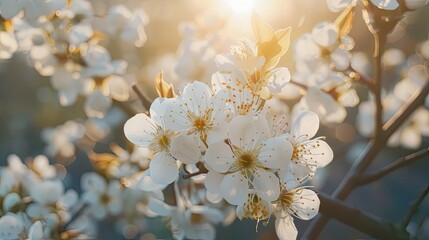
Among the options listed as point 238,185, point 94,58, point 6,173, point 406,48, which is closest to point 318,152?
point 238,185

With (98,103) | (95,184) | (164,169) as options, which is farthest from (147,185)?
(95,184)

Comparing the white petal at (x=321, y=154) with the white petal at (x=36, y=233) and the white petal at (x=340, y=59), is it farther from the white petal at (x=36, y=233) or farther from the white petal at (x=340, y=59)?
the white petal at (x=36, y=233)

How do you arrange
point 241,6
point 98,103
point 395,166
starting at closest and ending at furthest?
point 395,166 < point 98,103 < point 241,6

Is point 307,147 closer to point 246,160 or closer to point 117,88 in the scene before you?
point 246,160

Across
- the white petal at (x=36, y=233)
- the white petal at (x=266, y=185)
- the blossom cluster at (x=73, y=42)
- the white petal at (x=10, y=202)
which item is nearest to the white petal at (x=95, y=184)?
Answer: the blossom cluster at (x=73, y=42)

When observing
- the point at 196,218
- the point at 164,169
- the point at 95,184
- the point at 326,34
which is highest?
the point at 326,34

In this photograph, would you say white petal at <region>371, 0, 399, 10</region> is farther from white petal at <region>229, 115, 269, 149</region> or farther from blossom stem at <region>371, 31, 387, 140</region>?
white petal at <region>229, 115, 269, 149</region>

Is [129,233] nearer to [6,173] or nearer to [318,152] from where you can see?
[6,173]
